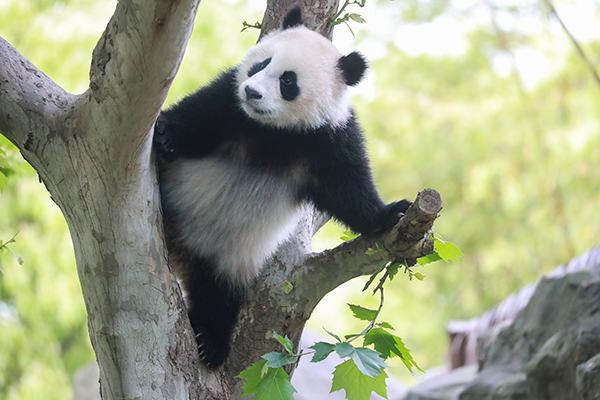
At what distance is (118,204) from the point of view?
4.55ft

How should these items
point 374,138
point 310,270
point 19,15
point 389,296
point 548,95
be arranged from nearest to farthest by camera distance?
point 310,270, point 19,15, point 548,95, point 374,138, point 389,296

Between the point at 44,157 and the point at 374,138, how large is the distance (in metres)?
7.76

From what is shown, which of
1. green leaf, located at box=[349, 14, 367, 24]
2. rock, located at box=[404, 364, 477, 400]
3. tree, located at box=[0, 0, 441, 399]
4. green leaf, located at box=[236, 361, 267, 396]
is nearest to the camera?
tree, located at box=[0, 0, 441, 399]

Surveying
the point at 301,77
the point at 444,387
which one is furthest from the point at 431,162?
the point at 301,77

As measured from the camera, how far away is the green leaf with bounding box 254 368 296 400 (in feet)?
4.27

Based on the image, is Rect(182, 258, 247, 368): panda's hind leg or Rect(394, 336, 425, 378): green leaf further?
Rect(182, 258, 247, 368): panda's hind leg

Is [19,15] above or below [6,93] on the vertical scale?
above

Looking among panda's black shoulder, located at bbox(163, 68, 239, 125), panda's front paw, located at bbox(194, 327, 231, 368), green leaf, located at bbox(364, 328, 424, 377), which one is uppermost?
panda's black shoulder, located at bbox(163, 68, 239, 125)

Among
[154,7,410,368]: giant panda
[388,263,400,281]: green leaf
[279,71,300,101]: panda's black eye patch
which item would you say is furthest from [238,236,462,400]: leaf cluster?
[279,71,300,101]: panda's black eye patch

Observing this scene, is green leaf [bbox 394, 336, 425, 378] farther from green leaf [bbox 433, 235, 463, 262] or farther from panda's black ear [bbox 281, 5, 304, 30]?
panda's black ear [bbox 281, 5, 304, 30]

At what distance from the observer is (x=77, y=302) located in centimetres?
489

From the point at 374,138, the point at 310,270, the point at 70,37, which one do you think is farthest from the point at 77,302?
the point at 374,138

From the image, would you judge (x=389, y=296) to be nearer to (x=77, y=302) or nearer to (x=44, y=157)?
(x=77, y=302)

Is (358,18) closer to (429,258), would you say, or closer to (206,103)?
(206,103)
